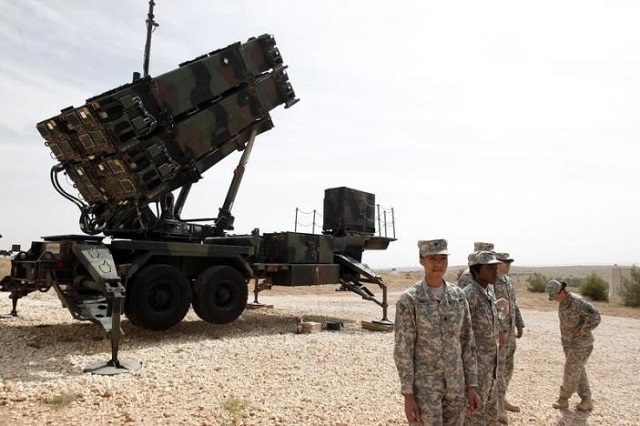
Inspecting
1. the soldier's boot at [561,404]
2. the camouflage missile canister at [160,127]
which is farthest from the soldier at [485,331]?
the camouflage missile canister at [160,127]

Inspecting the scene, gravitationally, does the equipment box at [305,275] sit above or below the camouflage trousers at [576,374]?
above

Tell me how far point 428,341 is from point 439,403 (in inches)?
13.4

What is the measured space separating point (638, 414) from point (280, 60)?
769cm

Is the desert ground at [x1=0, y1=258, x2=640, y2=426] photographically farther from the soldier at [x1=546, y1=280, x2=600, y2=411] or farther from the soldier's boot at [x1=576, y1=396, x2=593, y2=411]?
the soldier at [x1=546, y1=280, x2=600, y2=411]

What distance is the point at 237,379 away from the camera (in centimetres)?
513

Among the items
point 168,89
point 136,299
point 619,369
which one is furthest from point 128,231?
point 619,369

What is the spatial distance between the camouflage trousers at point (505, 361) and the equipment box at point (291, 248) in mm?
5288

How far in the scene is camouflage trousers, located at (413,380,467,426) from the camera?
8.95 ft

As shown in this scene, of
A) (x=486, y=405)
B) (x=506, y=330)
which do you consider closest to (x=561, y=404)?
(x=506, y=330)

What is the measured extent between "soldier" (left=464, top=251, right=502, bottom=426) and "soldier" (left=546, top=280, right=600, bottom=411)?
1.86m

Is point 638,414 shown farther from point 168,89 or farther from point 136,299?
point 168,89

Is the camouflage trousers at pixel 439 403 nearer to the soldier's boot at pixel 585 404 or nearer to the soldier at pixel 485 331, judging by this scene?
the soldier at pixel 485 331

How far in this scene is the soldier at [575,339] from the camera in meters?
5.09

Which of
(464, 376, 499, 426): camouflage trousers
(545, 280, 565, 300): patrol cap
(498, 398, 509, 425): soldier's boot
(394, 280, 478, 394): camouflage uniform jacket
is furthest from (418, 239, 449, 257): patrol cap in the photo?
(545, 280, 565, 300): patrol cap
